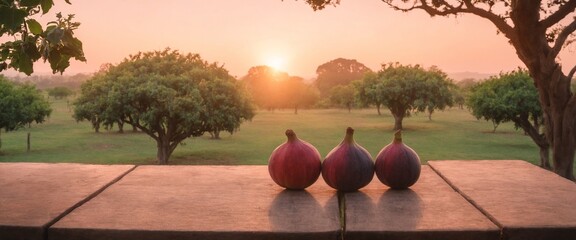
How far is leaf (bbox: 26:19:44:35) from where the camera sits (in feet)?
8.69

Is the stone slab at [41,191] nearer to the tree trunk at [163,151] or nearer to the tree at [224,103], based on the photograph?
the tree at [224,103]

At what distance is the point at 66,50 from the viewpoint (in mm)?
2760

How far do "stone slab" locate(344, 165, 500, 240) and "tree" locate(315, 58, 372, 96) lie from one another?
16334 cm

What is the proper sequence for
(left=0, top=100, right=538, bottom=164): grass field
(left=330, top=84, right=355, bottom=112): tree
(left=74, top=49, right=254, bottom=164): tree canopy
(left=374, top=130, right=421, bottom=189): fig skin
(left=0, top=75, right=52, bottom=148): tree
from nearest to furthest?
(left=374, top=130, right=421, bottom=189): fig skin < (left=74, top=49, right=254, bottom=164): tree canopy < (left=0, top=100, right=538, bottom=164): grass field < (left=0, top=75, right=52, bottom=148): tree < (left=330, top=84, right=355, bottom=112): tree

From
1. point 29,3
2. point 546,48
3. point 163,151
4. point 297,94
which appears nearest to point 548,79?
point 546,48

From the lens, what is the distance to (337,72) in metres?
174

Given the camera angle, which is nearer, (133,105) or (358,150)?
(358,150)

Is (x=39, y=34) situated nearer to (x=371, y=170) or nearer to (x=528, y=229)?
(x=371, y=170)

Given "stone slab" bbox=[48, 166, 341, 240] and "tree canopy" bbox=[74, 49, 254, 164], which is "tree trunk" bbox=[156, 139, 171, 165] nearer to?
"tree canopy" bbox=[74, 49, 254, 164]

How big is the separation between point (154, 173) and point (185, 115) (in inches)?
982

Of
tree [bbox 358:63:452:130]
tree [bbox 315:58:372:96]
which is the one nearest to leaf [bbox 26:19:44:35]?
tree [bbox 358:63:452:130]

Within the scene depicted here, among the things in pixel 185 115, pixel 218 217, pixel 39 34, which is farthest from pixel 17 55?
pixel 185 115

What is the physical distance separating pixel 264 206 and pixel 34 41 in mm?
1352

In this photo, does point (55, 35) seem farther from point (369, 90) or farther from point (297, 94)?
point (297, 94)
